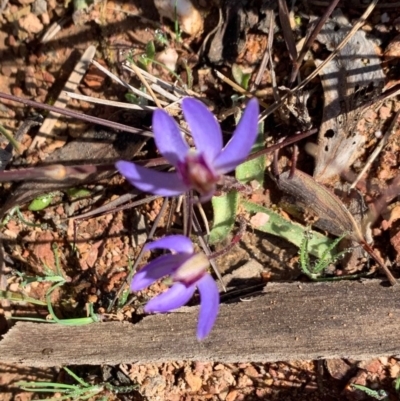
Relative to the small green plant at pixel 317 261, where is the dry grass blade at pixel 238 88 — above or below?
above

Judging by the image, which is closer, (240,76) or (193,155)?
(193,155)

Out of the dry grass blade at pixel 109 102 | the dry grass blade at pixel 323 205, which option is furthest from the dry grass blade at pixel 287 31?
the dry grass blade at pixel 109 102

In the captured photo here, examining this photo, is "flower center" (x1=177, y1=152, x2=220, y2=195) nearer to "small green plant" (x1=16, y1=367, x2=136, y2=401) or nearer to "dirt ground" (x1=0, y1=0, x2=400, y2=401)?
"dirt ground" (x1=0, y1=0, x2=400, y2=401)

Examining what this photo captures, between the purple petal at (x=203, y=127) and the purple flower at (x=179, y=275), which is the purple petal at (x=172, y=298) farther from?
the purple petal at (x=203, y=127)

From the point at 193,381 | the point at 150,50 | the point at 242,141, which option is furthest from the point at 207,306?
the point at 150,50

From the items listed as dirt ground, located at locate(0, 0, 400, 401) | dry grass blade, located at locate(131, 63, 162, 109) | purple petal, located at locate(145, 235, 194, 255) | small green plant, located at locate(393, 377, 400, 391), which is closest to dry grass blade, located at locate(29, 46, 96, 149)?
dirt ground, located at locate(0, 0, 400, 401)

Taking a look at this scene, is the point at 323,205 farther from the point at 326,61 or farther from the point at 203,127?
the point at 203,127

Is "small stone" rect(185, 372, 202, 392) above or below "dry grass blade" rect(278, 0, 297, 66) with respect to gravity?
below
